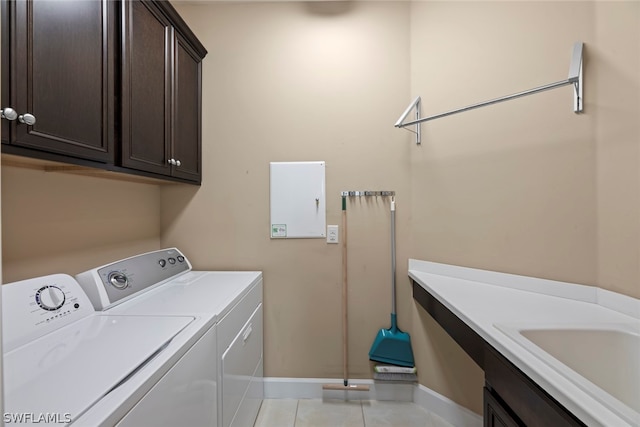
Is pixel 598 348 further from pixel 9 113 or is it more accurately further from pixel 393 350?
pixel 9 113

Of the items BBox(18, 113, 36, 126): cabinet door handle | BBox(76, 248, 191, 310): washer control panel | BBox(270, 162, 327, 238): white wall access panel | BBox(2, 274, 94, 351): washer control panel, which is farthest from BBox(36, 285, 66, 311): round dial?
BBox(270, 162, 327, 238): white wall access panel

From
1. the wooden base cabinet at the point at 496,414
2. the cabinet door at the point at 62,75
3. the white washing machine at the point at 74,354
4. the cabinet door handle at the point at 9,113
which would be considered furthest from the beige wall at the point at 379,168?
the wooden base cabinet at the point at 496,414

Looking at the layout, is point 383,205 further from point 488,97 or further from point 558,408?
point 558,408

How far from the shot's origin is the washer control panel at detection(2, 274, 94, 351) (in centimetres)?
86

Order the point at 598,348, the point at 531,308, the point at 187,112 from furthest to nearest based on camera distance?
the point at 187,112 → the point at 531,308 → the point at 598,348

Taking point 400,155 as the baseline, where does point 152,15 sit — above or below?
above

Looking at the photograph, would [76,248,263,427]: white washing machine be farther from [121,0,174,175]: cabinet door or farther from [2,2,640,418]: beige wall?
[121,0,174,175]: cabinet door

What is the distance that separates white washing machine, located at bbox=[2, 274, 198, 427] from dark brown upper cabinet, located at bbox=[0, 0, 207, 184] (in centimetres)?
51

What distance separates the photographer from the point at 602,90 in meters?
1.16

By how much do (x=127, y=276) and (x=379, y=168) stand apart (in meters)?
1.54

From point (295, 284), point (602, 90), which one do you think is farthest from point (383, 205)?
point (602, 90)

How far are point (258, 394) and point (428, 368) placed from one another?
1.08m

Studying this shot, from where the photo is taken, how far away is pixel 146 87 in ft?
4.21

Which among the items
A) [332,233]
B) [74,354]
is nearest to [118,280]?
[74,354]
